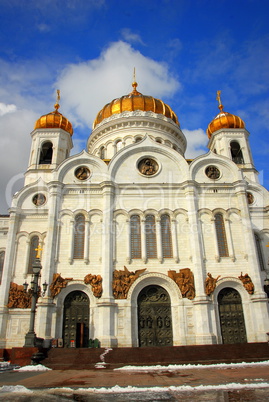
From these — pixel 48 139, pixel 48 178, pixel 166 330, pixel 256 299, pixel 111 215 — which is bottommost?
pixel 166 330

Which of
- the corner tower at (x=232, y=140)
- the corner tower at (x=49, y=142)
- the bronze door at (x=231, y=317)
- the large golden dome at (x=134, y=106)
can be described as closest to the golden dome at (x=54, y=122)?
the corner tower at (x=49, y=142)

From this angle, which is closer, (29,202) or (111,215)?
(111,215)

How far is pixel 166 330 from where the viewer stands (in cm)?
1777

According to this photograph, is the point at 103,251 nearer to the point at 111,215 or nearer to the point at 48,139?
the point at 111,215

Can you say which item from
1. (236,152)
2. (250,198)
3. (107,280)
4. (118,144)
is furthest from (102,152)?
(107,280)

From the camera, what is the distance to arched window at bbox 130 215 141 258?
63.7ft

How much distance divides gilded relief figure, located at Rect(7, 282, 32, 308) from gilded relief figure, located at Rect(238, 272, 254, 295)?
12.8 meters

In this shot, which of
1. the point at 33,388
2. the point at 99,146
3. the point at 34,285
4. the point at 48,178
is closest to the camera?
the point at 33,388

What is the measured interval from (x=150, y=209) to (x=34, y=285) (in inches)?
351

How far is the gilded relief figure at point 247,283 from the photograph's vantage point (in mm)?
18156

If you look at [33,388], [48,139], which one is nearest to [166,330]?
[33,388]

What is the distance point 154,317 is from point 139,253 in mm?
3846

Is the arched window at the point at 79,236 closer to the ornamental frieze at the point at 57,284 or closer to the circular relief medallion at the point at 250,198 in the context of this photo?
the ornamental frieze at the point at 57,284

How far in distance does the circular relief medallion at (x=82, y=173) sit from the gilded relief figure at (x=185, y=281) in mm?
8698
